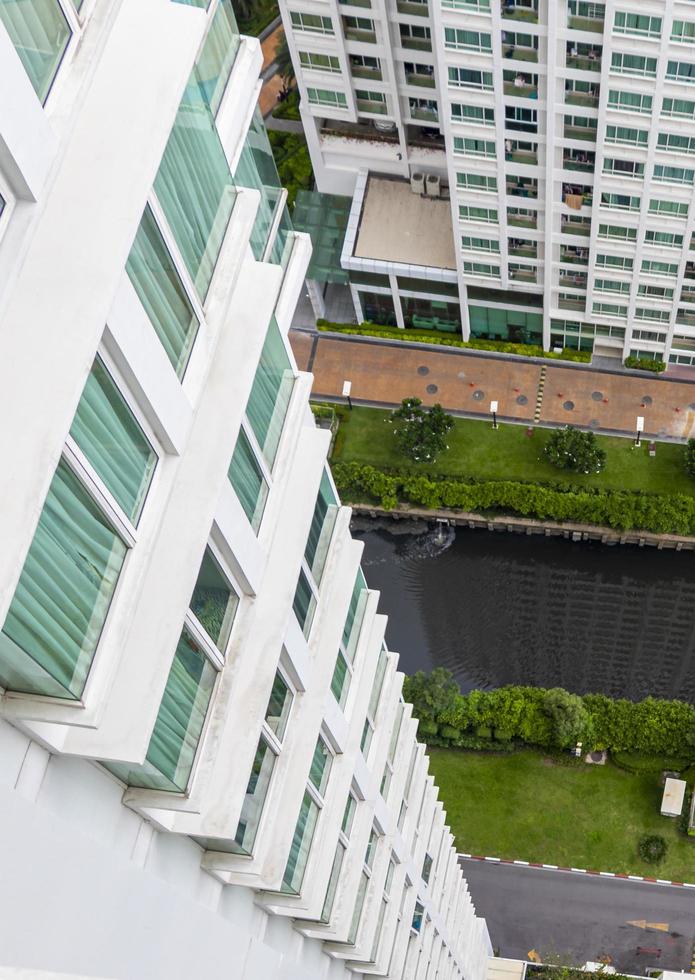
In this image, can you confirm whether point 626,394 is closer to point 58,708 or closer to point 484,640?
point 484,640

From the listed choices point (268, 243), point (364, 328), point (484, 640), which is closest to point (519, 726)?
point (484, 640)

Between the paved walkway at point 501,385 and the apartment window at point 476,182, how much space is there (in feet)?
61.0

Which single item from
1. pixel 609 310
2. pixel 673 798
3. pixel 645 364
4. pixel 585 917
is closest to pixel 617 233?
pixel 609 310

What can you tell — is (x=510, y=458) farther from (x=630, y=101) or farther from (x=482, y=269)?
(x=630, y=101)

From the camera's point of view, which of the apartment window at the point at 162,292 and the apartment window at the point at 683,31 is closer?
the apartment window at the point at 162,292

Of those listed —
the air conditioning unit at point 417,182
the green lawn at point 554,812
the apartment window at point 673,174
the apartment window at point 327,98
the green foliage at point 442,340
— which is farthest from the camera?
the green foliage at point 442,340

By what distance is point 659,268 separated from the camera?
84.4m

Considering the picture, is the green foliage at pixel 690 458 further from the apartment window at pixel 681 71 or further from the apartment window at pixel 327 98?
the apartment window at pixel 327 98

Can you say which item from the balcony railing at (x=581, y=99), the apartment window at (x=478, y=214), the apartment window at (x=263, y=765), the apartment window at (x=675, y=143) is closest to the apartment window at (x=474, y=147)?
the apartment window at (x=478, y=214)

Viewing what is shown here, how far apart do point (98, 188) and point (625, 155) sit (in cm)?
6676

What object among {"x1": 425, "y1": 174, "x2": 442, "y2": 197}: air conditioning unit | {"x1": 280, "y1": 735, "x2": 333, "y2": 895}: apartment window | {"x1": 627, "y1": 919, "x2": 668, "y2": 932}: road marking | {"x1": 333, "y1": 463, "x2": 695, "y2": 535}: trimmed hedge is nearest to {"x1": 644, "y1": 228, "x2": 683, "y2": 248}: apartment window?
{"x1": 425, "y1": 174, "x2": 442, "y2": 197}: air conditioning unit

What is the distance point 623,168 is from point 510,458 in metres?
25.7

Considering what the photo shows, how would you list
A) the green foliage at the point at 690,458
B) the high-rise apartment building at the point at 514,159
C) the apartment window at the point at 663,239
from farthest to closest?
the green foliage at the point at 690,458 → the apartment window at the point at 663,239 → the high-rise apartment building at the point at 514,159

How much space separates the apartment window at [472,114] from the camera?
76.3 metres
